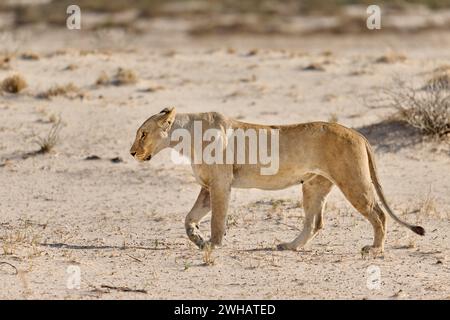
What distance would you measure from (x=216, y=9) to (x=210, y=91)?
34.3 metres

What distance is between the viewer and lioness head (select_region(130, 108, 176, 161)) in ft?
33.1

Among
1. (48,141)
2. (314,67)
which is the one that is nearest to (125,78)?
(314,67)

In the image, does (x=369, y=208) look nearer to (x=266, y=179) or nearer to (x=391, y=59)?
(x=266, y=179)

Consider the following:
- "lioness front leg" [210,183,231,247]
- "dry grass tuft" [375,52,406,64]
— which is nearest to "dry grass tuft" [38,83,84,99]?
"dry grass tuft" [375,52,406,64]

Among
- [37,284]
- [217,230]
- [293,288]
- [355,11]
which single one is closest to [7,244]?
[37,284]

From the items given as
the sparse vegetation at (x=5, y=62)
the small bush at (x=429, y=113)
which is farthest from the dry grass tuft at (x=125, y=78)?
the small bush at (x=429, y=113)

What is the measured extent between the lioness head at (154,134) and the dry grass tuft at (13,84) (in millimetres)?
8634

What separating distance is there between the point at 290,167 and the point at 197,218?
102 cm

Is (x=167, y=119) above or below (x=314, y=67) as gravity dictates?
above

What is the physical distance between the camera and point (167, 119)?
10078 mm

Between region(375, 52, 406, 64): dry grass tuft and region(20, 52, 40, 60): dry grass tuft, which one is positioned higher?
region(20, 52, 40, 60): dry grass tuft

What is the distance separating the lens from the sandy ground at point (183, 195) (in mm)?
9242

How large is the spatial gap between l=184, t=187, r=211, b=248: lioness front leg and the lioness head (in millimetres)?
625

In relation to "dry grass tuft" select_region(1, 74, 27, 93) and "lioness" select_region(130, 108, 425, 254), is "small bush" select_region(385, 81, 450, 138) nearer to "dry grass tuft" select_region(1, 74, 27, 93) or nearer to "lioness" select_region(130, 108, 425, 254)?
"lioness" select_region(130, 108, 425, 254)
